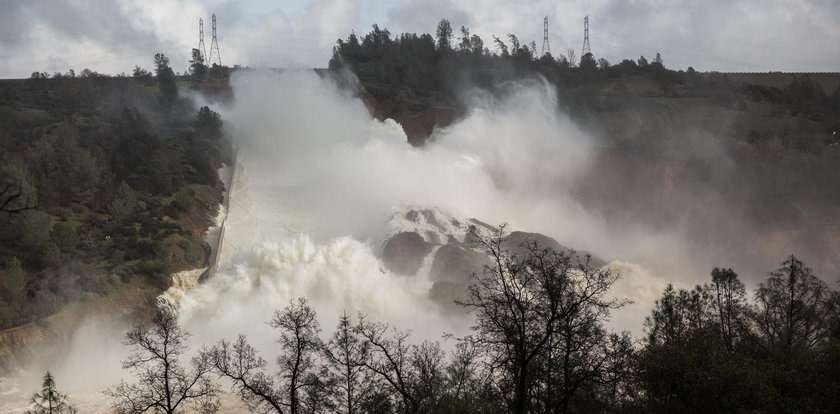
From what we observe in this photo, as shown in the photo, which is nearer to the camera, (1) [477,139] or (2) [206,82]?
(1) [477,139]

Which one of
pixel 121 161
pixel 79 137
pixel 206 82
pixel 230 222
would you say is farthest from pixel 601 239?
pixel 206 82

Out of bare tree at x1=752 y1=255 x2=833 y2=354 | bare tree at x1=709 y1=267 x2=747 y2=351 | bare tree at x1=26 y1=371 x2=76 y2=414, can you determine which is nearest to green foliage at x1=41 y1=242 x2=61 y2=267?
bare tree at x1=26 y1=371 x2=76 y2=414

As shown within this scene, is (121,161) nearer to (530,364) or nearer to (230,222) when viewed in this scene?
(230,222)

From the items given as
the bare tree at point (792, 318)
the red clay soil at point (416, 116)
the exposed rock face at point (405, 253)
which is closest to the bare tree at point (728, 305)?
the bare tree at point (792, 318)

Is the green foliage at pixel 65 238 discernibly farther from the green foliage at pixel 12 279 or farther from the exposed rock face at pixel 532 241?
the exposed rock face at pixel 532 241

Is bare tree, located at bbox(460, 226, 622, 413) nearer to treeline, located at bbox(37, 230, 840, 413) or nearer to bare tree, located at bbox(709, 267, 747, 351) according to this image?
treeline, located at bbox(37, 230, 840, 413)

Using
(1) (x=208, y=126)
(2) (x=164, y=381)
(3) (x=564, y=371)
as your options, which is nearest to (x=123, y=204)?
(1) (x=208, y=126)
